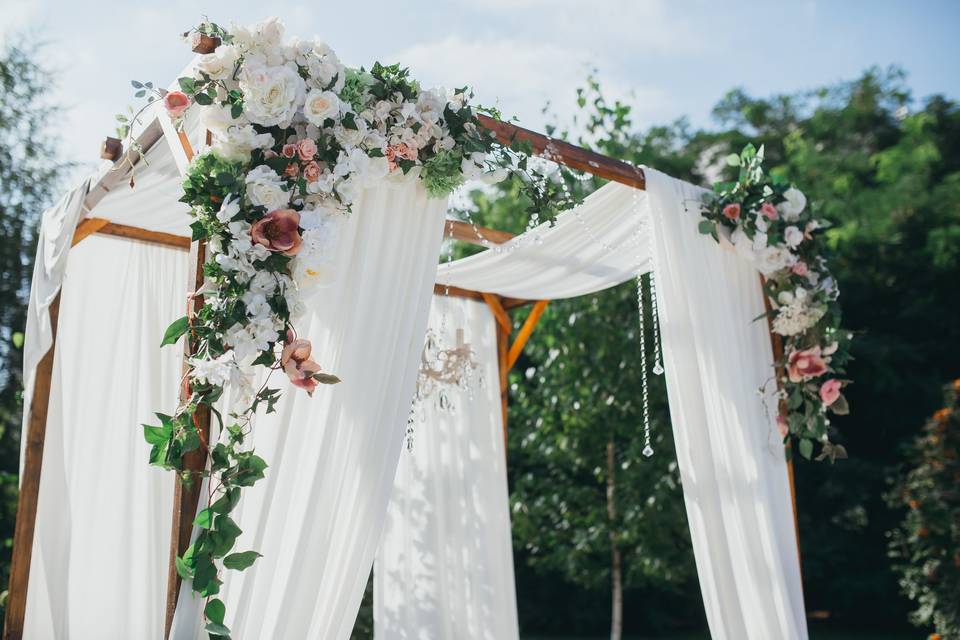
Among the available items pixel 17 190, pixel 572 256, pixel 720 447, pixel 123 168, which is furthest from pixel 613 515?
pixel 17 190

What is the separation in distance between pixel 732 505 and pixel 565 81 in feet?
11.9

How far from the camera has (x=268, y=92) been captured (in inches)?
75.3

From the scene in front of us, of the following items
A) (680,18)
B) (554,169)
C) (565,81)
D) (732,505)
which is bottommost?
(732,505)

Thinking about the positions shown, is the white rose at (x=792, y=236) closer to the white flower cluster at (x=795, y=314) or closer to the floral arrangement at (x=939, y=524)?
the white flower cluster at (x=795, y=314)

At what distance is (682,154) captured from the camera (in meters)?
9.26

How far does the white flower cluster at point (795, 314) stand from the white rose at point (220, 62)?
208 cm

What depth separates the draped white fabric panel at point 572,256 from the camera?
3.06 metres

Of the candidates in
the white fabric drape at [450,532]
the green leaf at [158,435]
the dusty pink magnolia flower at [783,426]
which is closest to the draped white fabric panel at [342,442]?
the green leaf at [158,435]

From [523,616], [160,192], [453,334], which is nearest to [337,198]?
[160,192]

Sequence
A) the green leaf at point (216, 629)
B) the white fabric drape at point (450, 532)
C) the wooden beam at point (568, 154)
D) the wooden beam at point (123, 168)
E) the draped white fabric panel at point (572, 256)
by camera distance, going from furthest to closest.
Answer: the white fabric drape at point (450, 532) < the draped white fabric panel at point (572, 256) < the wooden beam at point (123, 168) < the wooden beam at point (568, 154) < the green leaf at point (216, 629)

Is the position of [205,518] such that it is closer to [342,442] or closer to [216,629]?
[216,629]

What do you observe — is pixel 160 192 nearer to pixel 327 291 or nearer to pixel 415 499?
pixel 327 291

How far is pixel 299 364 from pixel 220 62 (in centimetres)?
72

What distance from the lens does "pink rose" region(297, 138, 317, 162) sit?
1967mm
